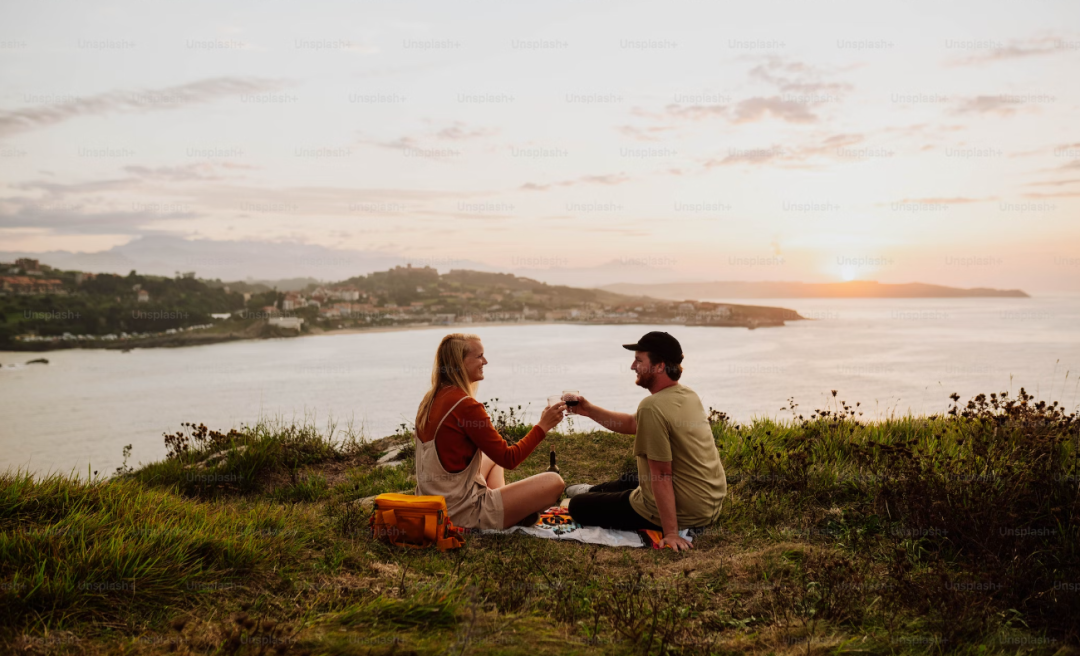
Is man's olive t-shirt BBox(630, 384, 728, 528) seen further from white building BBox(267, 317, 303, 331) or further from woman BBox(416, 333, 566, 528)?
white building BBox(267, 317, 303, 331)

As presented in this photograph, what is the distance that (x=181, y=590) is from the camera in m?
4.12

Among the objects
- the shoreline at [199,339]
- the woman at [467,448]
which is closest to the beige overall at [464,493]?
the woman at [467,448]

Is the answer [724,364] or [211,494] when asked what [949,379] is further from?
[211,494]

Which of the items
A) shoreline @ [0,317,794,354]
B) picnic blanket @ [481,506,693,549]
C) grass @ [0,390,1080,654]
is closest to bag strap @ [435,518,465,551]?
grass @ [0,390,1080,654]

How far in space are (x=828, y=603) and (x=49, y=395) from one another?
30904 millimetres

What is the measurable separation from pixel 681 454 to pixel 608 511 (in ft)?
3.31

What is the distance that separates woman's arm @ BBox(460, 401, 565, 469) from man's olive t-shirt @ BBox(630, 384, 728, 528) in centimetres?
81

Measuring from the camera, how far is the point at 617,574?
4.97 meters

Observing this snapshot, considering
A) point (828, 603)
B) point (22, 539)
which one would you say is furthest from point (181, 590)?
point (828, 603)

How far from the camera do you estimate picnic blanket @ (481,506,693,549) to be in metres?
5.85

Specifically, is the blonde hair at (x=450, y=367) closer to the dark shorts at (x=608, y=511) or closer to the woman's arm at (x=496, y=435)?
the woman's arm at (x=496, y=435)

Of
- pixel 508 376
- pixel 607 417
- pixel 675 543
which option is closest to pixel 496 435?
pixel 607 417

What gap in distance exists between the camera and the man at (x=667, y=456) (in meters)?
5.55

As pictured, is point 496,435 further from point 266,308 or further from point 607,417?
point 266,308
